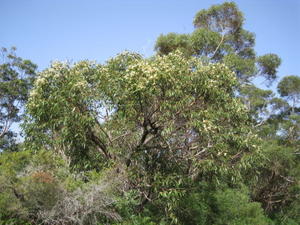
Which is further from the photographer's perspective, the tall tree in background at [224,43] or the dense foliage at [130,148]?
the tall tree in background at [224,43]

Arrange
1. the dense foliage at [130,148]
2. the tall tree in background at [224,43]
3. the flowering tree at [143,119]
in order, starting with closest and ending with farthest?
the dense foliage at [130,148], the flowering tree at [143,119], the tall tree in background at [224,43]

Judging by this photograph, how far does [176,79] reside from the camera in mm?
7289

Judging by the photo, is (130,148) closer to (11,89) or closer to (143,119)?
(143,119)

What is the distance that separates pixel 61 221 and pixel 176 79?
391 centimetres

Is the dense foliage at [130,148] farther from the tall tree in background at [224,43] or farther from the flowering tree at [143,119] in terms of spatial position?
the tall tree in background at [224,43]

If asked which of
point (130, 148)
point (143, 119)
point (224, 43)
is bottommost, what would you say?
point (130, 148)

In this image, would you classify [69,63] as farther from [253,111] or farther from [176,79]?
[253,111]

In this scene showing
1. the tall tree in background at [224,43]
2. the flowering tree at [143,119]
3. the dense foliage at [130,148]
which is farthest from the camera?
the tall tree in background at [224,43]

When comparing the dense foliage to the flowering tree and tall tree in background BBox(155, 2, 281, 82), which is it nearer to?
the flowering tree

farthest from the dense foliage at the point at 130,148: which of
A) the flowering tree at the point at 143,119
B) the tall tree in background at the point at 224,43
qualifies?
the tall tree in background at the point at 224,43

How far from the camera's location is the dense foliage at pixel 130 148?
5.66 metres

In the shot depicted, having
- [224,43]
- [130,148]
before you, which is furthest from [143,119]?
[224,43]

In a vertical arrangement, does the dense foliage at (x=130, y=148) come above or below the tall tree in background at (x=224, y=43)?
below

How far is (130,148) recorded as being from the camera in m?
7.91
